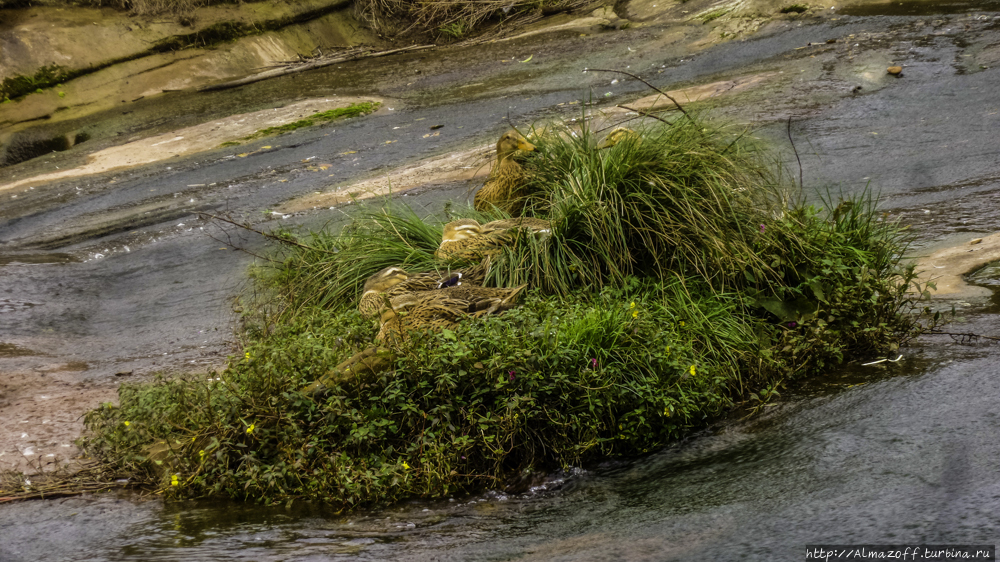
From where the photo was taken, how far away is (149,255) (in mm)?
9336

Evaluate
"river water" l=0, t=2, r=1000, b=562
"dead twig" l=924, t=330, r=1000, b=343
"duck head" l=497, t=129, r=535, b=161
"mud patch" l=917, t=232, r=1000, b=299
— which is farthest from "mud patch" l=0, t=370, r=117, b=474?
"mud patch" l=917, t=232, r=1000, b=299

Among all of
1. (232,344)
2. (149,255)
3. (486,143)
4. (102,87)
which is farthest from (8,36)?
(232,344)

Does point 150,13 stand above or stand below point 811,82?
above

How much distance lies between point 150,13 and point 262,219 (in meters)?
8.93

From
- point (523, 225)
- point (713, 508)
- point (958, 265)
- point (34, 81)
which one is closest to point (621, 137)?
point (523, 225)

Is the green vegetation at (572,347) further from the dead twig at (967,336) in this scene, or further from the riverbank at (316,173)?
the riverbank at (316,173)

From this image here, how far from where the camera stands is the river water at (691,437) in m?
3.27

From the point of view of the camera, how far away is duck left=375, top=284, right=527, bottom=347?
5016 millimetres

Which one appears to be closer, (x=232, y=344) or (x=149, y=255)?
(x=232, y=344)

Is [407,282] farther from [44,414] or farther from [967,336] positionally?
[967,336]

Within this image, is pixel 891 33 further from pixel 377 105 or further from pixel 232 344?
pixel 232 344

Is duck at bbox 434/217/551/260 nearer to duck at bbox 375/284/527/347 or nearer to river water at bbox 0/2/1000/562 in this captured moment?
duck at bbox 375/284/527/347

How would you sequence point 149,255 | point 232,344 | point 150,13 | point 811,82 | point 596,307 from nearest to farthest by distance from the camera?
point 596,307 < point 232,344 < point 149,255 < point 811,82 < point 150,13

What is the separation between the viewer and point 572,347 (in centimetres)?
449
